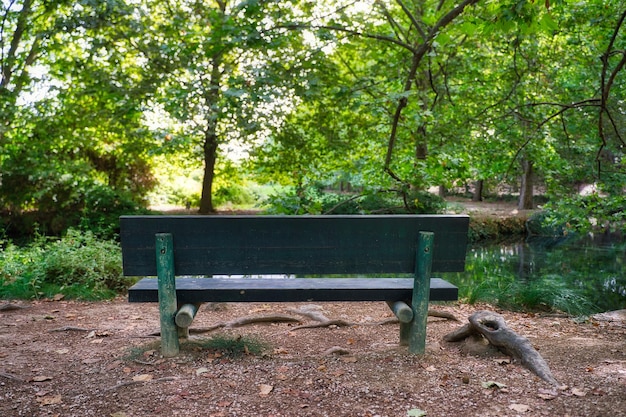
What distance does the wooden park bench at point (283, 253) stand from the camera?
321 centimetres

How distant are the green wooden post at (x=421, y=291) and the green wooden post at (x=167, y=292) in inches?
62.7

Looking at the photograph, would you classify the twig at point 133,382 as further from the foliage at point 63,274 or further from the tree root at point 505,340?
the foliage at point 63,274

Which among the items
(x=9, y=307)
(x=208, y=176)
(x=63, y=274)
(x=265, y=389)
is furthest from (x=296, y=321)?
(x=208, y=176)

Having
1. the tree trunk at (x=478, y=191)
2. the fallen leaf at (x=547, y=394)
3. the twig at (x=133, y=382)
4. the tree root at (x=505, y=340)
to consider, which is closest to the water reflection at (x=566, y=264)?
the tree root at (x=505, y=340)

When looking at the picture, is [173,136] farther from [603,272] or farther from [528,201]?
[528,201]

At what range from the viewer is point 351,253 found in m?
3.27

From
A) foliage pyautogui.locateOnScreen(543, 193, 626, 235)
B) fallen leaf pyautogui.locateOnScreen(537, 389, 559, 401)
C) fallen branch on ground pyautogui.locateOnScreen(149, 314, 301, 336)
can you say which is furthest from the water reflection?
fallen leaf pyautogui.locateOnScreen(537, 389, 559, 401)

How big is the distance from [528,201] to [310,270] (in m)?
19.2

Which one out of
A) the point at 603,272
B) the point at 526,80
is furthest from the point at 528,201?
the point at 526,80

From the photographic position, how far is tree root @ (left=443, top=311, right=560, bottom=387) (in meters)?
3.10

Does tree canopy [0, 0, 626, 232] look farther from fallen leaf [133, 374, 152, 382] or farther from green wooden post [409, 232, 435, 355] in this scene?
fallen leaf [133, 374, 152, 382]

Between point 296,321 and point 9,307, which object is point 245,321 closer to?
point 296,321

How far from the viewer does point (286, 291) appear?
3289mm

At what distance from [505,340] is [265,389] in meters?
1.72
